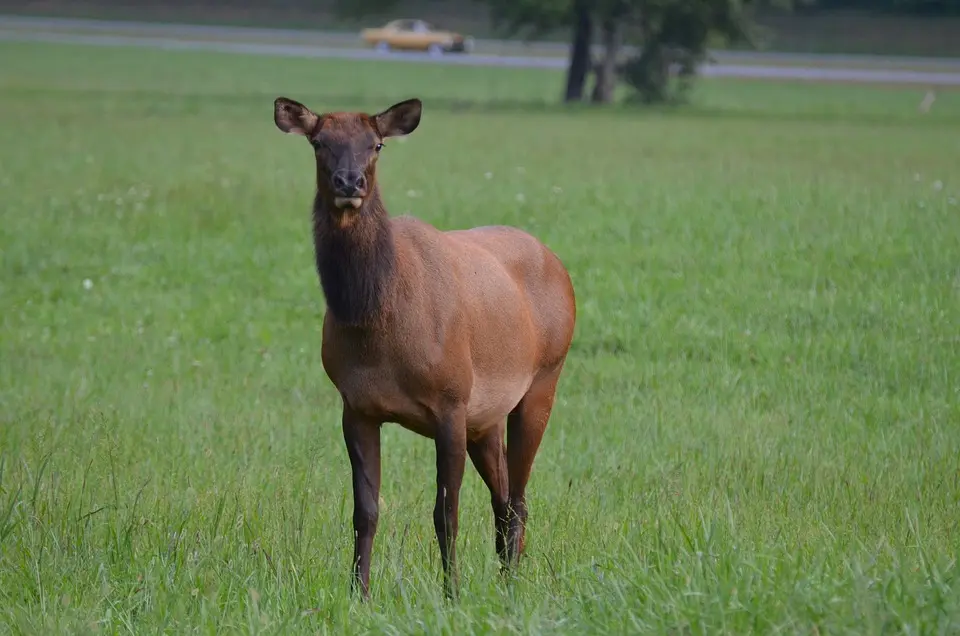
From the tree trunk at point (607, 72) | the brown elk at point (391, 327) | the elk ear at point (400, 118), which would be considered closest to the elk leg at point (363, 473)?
the brown elk at point (391, 327)

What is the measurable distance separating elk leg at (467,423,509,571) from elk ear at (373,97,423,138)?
153cm

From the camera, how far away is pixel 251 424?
9.51 m

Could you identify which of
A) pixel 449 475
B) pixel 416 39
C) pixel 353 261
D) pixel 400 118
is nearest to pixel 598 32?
pixel 416 39

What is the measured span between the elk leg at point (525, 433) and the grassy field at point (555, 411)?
0.69 ft

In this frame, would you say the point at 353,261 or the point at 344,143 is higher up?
the point at 344,143

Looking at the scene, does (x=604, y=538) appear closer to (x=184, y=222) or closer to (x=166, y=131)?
(x=184, y=222)

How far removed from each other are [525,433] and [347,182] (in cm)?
184

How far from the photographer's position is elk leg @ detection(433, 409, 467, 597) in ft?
20.7

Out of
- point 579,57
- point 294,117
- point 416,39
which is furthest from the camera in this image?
point 416,39

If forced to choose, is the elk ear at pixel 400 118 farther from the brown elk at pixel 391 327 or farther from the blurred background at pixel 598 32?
the blurred background at pixel 598 32

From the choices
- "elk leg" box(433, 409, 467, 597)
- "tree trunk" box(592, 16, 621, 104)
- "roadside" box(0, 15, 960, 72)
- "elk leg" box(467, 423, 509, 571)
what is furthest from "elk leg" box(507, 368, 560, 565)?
"roadside" box(0, 15, 960, 72)

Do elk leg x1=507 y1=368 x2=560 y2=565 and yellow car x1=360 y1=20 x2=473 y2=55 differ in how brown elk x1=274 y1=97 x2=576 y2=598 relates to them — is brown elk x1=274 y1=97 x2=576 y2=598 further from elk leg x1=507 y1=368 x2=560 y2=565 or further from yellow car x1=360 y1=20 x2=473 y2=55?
yellow car x1=360 y1=20 x2=473 y2=55

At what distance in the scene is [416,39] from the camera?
7388 cm

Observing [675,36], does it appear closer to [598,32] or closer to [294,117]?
[598,32]
